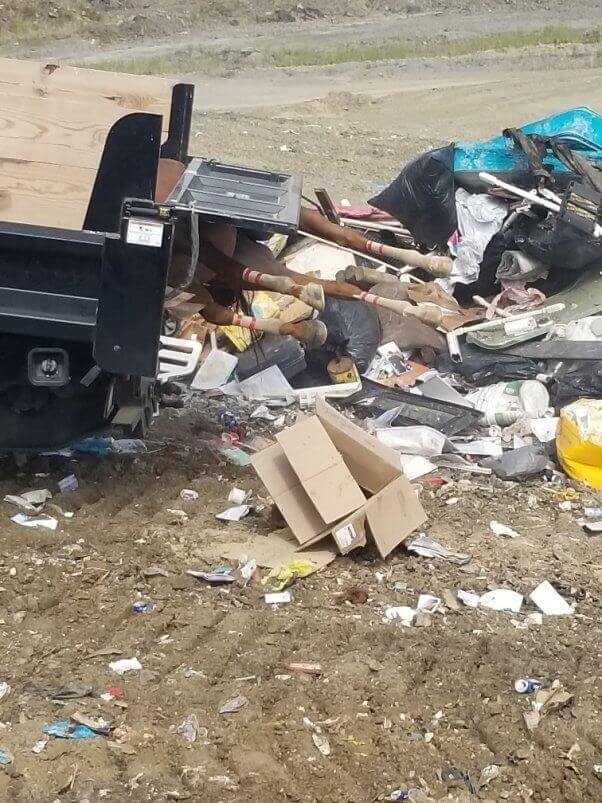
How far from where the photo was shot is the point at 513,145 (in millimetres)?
7941

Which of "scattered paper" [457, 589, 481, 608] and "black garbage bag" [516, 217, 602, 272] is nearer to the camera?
"scattered paper" [457, 589, 481, 608]

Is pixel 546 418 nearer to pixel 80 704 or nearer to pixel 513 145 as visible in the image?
pixel 513 145

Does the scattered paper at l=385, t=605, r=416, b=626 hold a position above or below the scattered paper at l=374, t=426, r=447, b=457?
above

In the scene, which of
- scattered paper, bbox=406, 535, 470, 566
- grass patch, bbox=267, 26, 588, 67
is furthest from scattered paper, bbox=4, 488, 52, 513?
grass patch, bbox=267, 26, 588, 67

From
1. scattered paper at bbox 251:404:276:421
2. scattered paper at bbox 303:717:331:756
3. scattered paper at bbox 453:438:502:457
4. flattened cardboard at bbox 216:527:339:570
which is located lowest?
scattered paper at bbox 453:438:502:457

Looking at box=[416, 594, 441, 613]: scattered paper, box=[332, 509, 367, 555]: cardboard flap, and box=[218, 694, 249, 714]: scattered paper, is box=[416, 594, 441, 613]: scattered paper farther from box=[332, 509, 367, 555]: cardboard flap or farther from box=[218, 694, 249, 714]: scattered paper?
box=[218, 694, 249, 714]: scattered paper

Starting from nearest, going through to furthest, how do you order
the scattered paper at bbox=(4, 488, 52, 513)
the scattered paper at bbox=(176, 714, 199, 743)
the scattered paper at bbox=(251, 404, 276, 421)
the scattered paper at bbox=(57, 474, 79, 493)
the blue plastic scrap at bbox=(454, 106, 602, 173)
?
the scattered paper at bbox=(176, 714, 199, 743) < the scattered paper at bbox=(4, 488, 52, 513) < the scattered paper at bbox=(57, 474, 79, 493) < the scattered paper at bbox=(251, 404, 276, 421) < the blue plastic scrap at bbox=(454, 106, 602, 173)

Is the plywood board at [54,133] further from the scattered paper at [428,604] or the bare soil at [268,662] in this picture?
the scattered paper at [428,604]

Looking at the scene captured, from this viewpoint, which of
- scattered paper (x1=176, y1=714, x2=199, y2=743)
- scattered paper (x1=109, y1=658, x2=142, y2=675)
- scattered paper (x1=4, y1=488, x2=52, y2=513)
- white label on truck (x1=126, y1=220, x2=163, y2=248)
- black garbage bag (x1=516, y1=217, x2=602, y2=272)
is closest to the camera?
scattered paper (x1=176, y1=714, x2=199, y2=743)

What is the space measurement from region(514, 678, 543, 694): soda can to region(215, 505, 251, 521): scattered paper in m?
1.71

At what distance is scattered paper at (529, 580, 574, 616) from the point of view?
4.31m

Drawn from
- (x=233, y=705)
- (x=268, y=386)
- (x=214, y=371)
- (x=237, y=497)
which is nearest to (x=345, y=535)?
(x=237, y=497)

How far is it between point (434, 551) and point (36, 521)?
1.79 m

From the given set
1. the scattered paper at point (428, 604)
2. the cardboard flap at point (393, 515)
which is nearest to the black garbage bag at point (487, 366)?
the cardboard flap at point (393, 515)
